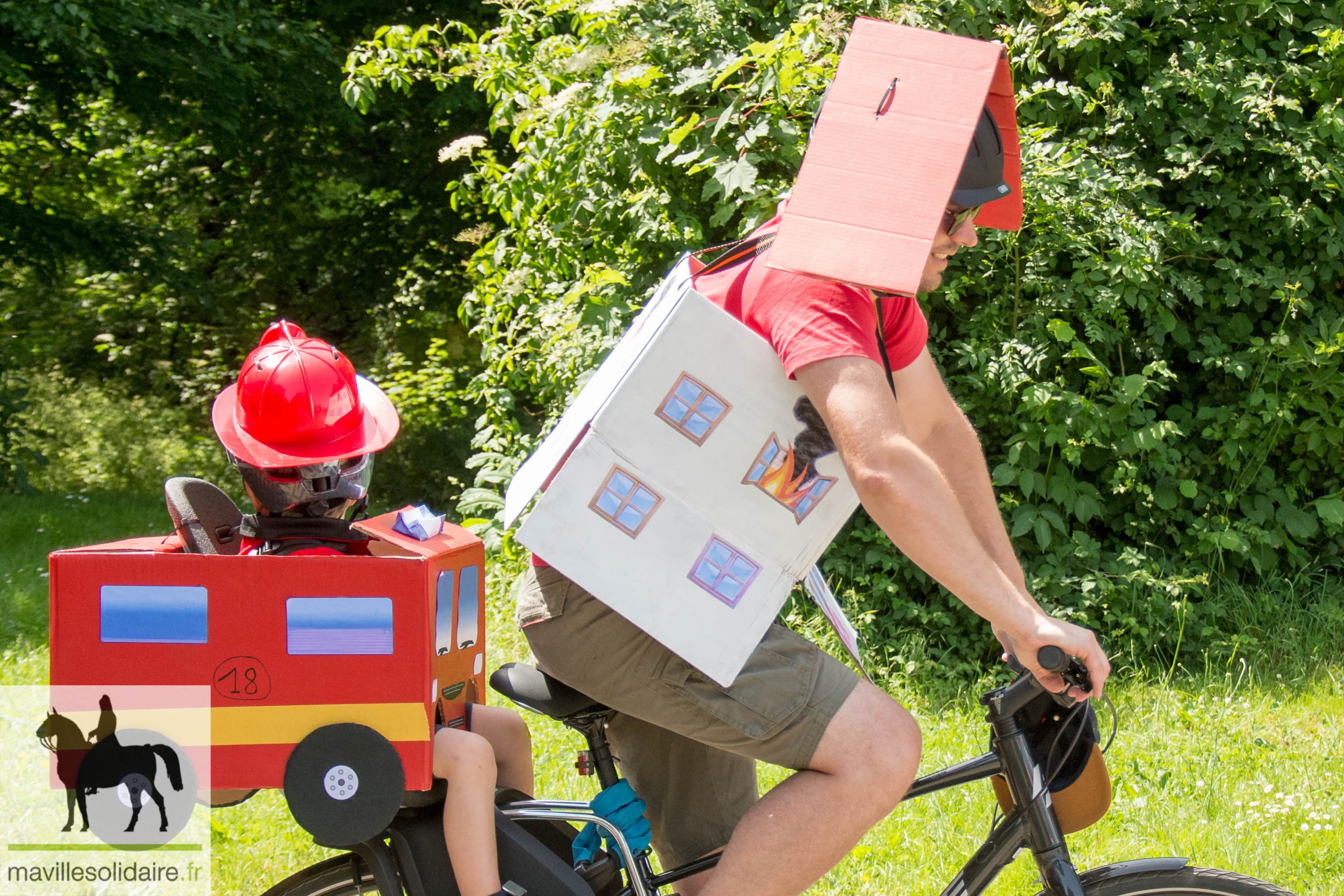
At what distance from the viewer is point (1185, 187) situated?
471 centimetres

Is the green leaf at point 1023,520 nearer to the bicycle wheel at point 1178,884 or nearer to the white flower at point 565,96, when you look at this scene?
the white flower at point 565,96

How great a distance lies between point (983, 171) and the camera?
181cm

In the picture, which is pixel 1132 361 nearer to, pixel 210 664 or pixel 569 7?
pixel 569 7

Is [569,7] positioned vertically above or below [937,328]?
above

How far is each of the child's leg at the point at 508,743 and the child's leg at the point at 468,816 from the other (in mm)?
282

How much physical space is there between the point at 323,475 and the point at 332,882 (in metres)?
0.77

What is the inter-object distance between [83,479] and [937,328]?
10.2 metres

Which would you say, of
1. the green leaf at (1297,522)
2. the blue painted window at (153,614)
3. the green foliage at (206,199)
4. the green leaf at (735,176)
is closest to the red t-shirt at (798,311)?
the blue painted window at (153,614)

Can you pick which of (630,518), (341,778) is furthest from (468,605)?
(630,518)

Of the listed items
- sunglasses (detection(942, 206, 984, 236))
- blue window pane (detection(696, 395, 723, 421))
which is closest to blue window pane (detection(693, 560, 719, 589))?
blue window pane (detection(696, 395, 723, 421))

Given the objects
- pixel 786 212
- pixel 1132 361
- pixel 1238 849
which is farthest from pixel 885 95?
pixel 1132 361

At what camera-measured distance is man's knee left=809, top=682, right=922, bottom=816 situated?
5.92 ft

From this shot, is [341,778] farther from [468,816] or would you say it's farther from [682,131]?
[682,131]

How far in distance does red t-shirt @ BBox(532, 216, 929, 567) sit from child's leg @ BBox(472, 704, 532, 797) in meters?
0.55
